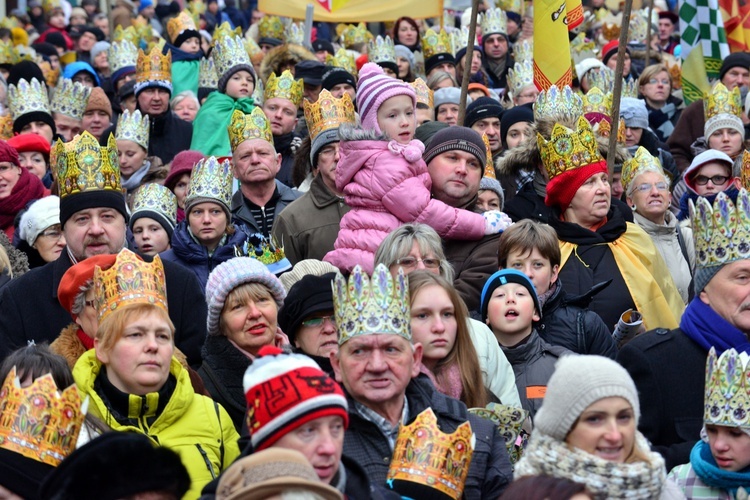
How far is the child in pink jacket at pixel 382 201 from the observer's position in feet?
27.1

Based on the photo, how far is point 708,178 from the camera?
11406 mm

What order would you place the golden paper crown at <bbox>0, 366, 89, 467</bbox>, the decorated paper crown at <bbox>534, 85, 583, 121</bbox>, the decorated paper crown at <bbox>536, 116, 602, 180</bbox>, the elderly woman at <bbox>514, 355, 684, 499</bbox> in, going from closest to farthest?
the elderly woman at <bbox>514, 355, 684, 499</bbox> < the golden paper crown at <bbox>0, 366, 89, 467</bbox> < the decorated paper crown at <bbox>536, 116, 602, 180</bbox> < the decorated paper crown at <bbox>534, 85, 583, 121</bbox>

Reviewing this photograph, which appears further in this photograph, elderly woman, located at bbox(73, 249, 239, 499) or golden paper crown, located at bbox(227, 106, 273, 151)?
golden paper crown, located at bbox(227, 106, 273, 151)

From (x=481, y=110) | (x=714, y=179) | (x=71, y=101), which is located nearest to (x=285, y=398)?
(x=714, y=179)

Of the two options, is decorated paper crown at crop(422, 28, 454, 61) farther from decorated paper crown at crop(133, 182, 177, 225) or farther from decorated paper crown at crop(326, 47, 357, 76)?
decorated paper crown at crop(133, 182, 177, 225)

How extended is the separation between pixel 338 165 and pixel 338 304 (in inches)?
90.2

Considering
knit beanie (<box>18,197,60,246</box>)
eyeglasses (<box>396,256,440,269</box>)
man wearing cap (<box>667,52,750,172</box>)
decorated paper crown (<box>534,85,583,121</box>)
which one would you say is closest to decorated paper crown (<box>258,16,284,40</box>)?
man wearing cap (<box>667,52,750,172</box>)

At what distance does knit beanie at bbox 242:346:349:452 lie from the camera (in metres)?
5.29

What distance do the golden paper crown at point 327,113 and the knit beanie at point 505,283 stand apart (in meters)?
2.37

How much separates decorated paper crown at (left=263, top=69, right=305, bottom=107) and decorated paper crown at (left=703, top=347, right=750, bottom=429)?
20.4 ft

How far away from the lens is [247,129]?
10391mm

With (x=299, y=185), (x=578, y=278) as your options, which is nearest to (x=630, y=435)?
(x=578, y=278)

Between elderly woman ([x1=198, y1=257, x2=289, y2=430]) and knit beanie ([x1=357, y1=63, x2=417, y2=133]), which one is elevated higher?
knit beanie ([x1=357, y1=63, x2=417, y2=133])

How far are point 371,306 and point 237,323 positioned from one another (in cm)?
108
